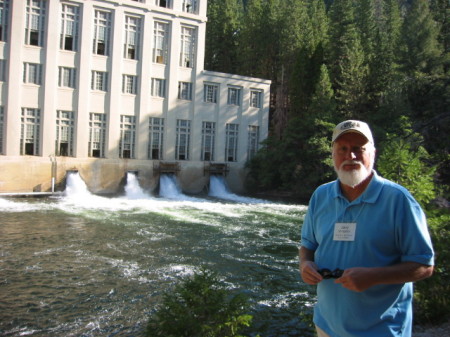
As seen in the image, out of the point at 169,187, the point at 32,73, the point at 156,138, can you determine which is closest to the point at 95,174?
the point at 169,187

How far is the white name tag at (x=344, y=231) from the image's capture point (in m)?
2.51

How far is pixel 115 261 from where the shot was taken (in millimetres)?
10758

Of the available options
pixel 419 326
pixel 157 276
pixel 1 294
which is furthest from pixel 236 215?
pixel 419 326

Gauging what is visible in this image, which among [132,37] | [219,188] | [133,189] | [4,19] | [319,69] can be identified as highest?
[132,37]

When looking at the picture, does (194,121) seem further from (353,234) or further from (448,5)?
(353,234)

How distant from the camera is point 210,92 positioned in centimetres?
3028

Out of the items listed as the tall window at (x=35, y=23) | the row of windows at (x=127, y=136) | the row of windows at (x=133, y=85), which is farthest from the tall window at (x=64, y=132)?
the tall window at (x=35, y=23)

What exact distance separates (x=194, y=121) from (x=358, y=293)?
27.5 m

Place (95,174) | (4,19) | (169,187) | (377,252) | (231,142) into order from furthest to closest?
(231,142) → (169,187) → (95,174) → (4,19) → (377,252)

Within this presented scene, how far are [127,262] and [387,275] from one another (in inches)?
357

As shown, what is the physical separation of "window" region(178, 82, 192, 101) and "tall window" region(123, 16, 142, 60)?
10.9ft

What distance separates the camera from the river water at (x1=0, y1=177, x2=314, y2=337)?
23.4ft

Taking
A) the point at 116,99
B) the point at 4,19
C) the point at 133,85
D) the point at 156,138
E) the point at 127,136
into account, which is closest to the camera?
the point at 4,19

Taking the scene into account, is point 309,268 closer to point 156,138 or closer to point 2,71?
point 2,71
